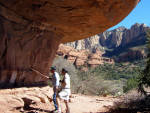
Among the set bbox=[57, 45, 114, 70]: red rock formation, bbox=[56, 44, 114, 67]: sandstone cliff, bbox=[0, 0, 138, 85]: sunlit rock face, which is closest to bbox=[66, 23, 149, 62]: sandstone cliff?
bbox=[57, 45, 114, 70]: red rock formation

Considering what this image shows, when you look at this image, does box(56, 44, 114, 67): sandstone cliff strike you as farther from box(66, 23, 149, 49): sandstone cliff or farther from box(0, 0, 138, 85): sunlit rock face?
box(0, 0, 138, 85): sunlit rock face

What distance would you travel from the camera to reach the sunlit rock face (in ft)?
15.5

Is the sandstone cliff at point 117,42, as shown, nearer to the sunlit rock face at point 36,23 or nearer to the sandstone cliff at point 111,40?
the sandstone cliff at point 111,40

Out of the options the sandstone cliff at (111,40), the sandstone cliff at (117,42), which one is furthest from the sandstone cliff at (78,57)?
the sandstone cliff at (111,40)

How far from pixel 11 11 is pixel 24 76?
2172mm

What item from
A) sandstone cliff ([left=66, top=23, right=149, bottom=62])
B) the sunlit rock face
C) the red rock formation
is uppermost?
sandstone cliff ([left=66, top=23, right=149, bottom=62])

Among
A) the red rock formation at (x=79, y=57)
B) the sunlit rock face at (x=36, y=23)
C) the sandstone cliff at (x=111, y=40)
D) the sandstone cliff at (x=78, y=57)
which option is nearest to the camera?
the sunlit rock face at (x=36, y=23)

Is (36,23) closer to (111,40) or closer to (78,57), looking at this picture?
(78,57)

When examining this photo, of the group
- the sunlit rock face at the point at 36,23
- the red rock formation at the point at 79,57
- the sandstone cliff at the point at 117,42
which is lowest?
the sunlit rock face at the point at 36,23

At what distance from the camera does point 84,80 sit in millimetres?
19500

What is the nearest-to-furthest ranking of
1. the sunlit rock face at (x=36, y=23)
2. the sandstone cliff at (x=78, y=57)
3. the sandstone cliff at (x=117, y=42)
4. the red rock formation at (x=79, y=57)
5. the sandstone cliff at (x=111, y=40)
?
the sunlit rock face at (x=36, y=23) < the sandstone cliff at (x=78, y=57) < the red rock formation at (x=79, y=57) < the sandstone cliff at (x=117, y=42) < the sandstone cliff at (x=111, y=40)

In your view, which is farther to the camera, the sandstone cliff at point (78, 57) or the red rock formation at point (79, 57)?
the red rock formation at point (79, 57)

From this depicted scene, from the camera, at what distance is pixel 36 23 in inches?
226

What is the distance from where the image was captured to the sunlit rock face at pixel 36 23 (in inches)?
186
